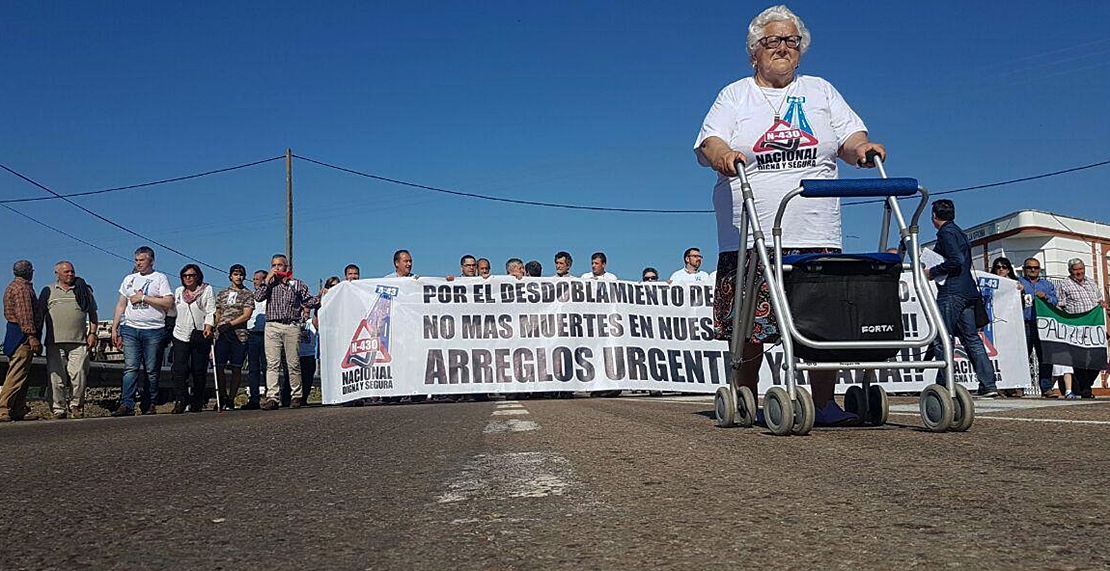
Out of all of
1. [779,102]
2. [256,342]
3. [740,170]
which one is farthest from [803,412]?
[256,342]

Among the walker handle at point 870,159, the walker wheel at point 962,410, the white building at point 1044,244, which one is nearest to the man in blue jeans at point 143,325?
the walker handle at point 870,159

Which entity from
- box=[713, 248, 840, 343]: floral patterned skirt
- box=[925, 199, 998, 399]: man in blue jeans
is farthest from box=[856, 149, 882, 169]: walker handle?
box=[925, 199, 998, 399]: man in blue jeans

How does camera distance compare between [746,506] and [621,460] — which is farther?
[621,460]

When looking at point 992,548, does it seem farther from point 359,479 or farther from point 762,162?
point 762,162

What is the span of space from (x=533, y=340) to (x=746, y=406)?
7.94 meters

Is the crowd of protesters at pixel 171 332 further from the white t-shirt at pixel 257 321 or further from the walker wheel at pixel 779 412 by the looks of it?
the walker wheel at pixel 779 412

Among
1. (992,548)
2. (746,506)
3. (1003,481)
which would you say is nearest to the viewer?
(992,548)

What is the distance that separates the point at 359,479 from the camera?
271cm

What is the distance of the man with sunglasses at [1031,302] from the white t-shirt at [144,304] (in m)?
10.7

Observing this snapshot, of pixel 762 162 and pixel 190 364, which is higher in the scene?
pixel 762 162

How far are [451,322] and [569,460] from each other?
941 cm

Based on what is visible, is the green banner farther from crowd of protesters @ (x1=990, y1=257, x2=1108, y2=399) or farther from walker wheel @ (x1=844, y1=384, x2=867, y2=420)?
walker wheel @ (x1=844, y1=384, x2=867, y2=420)

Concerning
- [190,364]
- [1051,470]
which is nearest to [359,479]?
[1051,470]

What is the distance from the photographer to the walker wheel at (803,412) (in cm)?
376
